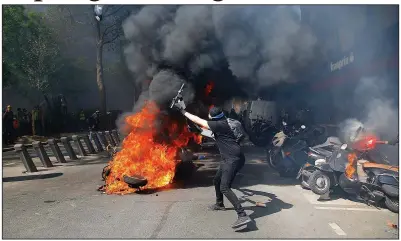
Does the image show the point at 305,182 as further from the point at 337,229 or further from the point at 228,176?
the point at 228,176

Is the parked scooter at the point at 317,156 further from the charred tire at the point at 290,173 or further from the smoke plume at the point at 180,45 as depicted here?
the smoke plume at the point at 180,45

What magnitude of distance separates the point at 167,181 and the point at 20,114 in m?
17.4

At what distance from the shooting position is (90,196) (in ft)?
21.3

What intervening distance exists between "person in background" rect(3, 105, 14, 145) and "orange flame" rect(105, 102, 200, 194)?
31.3ft

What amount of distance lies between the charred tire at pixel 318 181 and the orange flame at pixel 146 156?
277 cm

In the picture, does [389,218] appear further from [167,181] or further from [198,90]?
[198,90]

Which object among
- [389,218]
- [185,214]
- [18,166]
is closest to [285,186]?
[389,218]

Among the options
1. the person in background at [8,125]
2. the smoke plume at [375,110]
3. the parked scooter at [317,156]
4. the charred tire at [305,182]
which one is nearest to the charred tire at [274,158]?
the parked scooter at [317,156]

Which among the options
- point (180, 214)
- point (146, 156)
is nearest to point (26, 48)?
point (146, 156)

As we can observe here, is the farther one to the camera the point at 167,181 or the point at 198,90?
the point at 198,90

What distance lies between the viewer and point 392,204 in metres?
5.30

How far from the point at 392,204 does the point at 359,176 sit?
727 millimetres

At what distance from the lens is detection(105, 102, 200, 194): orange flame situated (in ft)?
22.4

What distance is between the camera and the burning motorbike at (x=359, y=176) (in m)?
5.38
